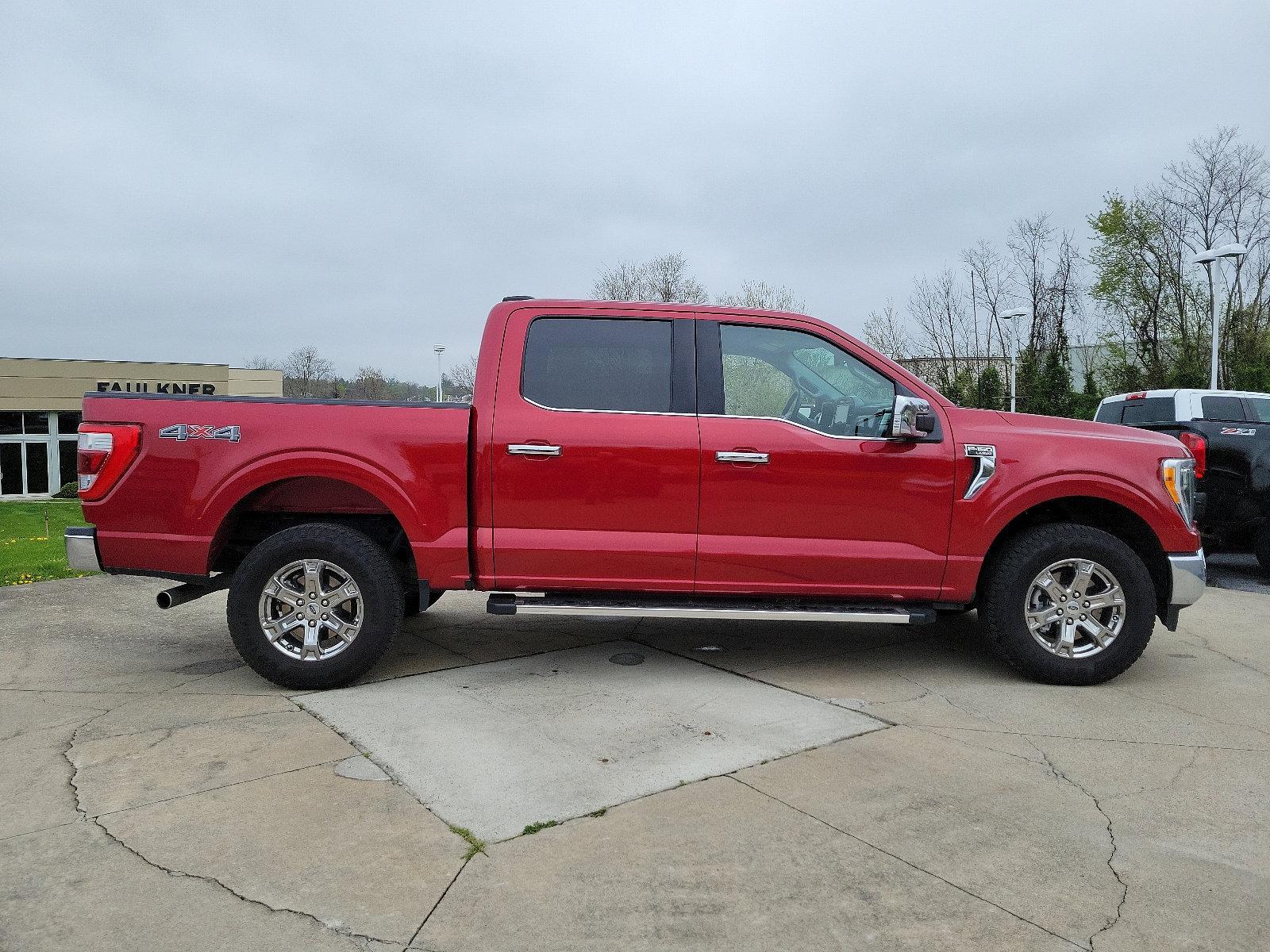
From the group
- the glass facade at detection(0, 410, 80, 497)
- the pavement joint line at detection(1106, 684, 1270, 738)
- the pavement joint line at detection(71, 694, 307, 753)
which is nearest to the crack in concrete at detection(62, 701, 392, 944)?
the pavement joint line at detection(71, 694, 307, 753)

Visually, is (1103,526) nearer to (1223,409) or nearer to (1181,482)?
(1181,482)

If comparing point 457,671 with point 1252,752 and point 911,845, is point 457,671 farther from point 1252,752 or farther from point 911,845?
point 1252,752

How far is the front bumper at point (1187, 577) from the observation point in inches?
187

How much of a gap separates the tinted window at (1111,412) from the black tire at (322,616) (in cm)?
831

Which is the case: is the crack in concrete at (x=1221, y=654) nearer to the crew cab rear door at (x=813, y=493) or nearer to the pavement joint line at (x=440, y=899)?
the crew cab rear door at (x=813, y=493)

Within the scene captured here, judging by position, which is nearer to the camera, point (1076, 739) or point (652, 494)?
point (1076, 739)

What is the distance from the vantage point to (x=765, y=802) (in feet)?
10.7

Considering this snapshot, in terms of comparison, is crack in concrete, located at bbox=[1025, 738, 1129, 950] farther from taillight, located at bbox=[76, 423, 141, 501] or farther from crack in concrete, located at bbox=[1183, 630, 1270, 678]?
taillight, located at bbox=[76, 423, 141, 501]

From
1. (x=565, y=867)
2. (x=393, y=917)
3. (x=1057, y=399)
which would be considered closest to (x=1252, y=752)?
(x=565, y=867)

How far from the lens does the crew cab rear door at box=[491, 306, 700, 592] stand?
15.1 ft

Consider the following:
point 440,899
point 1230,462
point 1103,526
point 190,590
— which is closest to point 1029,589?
point 1103,526

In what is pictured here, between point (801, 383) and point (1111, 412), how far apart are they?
689 centimetres

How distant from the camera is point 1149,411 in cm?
941

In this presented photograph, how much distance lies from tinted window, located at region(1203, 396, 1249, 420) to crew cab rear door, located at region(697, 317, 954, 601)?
608cm
